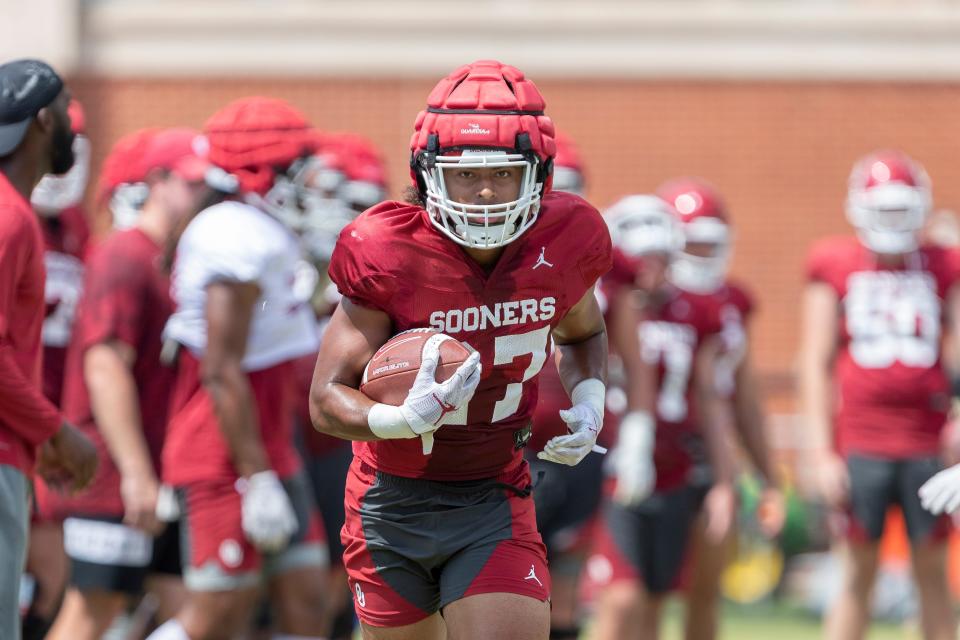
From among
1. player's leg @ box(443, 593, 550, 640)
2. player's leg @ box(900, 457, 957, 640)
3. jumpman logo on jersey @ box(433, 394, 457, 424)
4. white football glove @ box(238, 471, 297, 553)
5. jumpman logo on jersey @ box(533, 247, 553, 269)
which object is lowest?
player's leg @ box(900, 457, 957, 640)

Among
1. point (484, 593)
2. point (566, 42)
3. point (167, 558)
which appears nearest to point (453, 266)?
point (484, 593)

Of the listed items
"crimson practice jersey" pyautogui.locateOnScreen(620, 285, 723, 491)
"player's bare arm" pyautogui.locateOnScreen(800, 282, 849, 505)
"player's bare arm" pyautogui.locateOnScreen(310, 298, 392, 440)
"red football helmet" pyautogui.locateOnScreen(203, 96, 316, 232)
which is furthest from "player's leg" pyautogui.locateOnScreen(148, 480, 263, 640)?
"player's bare arm" pyautogui.locateOnScreen(800, 282, 849, 505)

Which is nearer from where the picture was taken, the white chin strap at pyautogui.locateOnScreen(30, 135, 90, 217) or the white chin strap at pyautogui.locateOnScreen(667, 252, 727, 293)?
the white chin strap at pyautogui.locateOnScreen(30, 135, 90, 217)

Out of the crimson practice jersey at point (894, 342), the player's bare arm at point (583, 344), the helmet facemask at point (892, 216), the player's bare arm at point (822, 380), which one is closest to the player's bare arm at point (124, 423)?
the player's bare arm at point (583, 344)

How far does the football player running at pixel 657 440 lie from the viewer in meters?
6.06

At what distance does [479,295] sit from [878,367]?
3428mm

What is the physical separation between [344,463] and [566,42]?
342 inches

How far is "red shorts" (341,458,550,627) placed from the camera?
373 cm

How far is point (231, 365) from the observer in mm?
4766

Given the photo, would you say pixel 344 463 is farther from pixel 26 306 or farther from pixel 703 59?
pixel 703 59

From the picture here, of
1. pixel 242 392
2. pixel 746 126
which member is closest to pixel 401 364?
pixel 242 392

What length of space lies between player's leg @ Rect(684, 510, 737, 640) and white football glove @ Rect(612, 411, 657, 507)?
1.74 ft

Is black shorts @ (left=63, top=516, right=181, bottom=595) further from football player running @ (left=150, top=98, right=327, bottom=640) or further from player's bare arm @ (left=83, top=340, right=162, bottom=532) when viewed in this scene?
football player running @ (left=150, top=98, right=327, bottom=640)

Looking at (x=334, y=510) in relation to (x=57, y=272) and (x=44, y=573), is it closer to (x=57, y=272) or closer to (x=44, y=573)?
(x=44, y=573)
